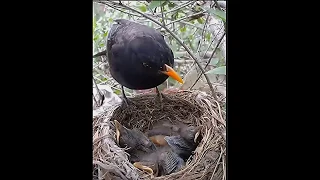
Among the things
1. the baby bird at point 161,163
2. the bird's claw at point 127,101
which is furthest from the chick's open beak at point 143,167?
the bird's claw at point 127,101

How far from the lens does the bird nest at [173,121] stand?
84 cm

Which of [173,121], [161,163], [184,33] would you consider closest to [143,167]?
[161,163]

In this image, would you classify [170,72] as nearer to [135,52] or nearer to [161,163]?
[135,52]

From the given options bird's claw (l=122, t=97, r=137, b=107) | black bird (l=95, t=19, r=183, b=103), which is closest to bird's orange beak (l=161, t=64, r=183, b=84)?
black bird (l=95, t=19, r=183, b=103)

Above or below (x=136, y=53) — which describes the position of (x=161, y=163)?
below

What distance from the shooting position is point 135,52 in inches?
33.4

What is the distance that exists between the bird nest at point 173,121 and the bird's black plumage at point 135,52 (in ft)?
0.29

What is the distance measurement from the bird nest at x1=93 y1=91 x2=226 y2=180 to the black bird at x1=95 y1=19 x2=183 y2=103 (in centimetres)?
9

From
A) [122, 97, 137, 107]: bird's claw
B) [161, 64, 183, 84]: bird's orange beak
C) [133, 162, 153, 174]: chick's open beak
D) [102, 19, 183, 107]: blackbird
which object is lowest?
[133, 162, 153, 174]: chick's open beak

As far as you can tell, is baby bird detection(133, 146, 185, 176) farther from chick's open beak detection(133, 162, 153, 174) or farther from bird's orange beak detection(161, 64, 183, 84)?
bird's orange beak detection(161, 64, 183, 84)

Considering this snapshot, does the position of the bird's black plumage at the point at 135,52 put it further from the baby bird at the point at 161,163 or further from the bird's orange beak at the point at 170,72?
the baby bird at the point at 161,163

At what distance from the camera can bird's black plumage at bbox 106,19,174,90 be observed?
85cm
